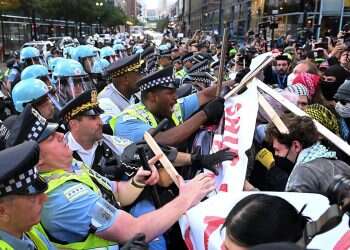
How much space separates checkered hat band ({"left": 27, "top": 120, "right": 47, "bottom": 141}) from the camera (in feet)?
8.07

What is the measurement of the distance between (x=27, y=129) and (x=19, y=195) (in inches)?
20.5

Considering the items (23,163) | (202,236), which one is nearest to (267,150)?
(202,236)

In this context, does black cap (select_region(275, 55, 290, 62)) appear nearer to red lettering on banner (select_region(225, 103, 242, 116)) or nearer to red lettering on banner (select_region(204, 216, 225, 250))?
red lettering on banner (select_region(225, 103, 242, 116))

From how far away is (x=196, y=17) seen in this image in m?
89.9

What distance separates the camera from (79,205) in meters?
2.29

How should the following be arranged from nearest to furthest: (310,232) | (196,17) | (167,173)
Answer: (310,232), (167,173), (196,17)

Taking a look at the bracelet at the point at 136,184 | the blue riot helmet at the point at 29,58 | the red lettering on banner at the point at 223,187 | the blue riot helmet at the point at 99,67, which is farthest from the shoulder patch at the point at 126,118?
the blue riot helmet at the point at 29,58

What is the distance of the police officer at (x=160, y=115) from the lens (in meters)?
3.71

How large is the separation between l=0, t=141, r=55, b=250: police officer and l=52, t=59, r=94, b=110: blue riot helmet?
4.30m

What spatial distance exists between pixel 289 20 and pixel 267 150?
111 ft

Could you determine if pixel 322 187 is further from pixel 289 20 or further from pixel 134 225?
pixel 289 20

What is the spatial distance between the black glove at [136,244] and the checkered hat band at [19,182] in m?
0.53

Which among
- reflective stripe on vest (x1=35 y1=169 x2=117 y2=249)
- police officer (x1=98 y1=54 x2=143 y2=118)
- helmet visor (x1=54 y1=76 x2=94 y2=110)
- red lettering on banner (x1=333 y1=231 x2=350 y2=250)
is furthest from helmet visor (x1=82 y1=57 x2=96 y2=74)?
red lettering on banner (x1=333 y1=231 x2=350 y2=250)

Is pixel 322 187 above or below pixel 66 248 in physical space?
above
